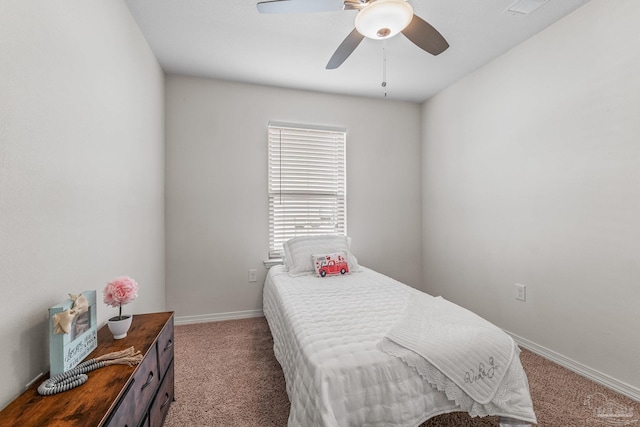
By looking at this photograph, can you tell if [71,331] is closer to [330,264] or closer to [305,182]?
[330,264]

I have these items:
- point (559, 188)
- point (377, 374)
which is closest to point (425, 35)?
point (559, 188)

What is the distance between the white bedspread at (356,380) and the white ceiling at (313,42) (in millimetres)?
2107

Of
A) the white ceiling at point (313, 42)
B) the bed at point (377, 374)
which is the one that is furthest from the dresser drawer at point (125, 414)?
the white ceiling at point (313, 42)

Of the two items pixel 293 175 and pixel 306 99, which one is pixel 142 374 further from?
pixel 306 99

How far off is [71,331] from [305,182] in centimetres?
264

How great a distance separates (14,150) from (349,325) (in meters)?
1.59

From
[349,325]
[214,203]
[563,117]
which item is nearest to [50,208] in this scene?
[349,325]

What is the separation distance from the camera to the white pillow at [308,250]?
292 cm

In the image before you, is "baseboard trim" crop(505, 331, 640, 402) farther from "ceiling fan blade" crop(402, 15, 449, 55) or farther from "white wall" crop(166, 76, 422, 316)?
"ceiling fan blade" crop(402, 15, 449, 55)

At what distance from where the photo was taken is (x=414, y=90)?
3.52 m

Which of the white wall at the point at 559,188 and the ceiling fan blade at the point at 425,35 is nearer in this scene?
the ceiling fan blade at the point at 425,35

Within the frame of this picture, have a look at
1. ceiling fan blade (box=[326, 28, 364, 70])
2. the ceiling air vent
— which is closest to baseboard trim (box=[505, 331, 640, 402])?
the ceiling air vent

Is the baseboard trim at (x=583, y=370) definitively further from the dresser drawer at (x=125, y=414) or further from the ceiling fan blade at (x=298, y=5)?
the ceiling fan blade at (x=298, y=5)

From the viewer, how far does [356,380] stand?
1245 millimetres
